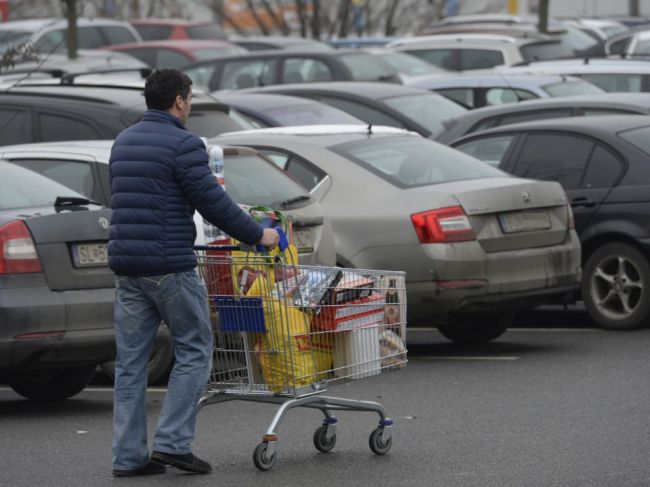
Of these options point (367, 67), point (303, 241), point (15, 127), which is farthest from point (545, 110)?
point (367, 67)

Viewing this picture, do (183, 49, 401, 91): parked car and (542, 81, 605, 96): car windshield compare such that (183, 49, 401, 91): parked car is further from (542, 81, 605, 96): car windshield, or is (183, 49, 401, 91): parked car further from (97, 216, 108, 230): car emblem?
(97, 216, 108, 230): car emblem

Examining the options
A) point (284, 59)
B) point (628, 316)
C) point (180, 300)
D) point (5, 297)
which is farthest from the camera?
point (284, 59)

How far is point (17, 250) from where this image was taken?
873 cm

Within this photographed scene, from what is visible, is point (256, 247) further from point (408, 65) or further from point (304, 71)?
point (408, 65)

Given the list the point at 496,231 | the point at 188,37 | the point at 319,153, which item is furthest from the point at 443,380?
the point at 188,37

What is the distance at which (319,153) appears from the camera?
1177 centimetres

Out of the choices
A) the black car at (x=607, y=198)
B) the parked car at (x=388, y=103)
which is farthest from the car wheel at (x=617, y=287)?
the parked car at (x=388, y=103)

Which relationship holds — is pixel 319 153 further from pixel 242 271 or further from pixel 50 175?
pixel 242 271

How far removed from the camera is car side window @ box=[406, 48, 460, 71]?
26.0m

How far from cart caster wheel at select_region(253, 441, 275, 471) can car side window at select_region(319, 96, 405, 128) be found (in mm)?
10470

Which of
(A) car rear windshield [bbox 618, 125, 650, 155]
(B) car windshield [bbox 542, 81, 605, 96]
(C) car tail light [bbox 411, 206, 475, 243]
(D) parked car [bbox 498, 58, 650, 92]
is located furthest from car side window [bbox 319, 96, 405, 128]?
(C) car tail light [bbox 411, 206, 475, 243]

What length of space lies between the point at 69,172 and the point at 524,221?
3.05 metres

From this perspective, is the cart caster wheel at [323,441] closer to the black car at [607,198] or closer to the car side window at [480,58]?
the black car at [607,198]

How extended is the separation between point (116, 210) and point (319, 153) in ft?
15.3
